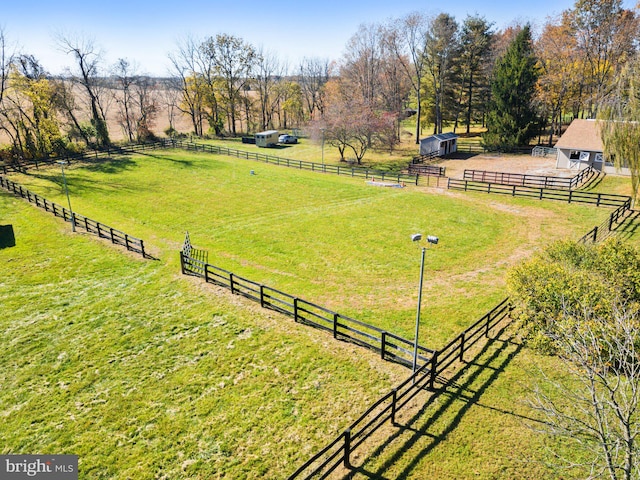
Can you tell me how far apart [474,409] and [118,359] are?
11.4m

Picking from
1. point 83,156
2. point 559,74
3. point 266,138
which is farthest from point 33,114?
point 559,74

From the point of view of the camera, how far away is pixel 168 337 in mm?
14758

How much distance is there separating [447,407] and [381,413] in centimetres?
231

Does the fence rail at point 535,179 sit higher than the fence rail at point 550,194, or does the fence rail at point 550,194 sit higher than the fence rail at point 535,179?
the fence rail at point 535,179

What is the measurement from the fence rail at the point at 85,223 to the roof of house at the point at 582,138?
39.1 meters

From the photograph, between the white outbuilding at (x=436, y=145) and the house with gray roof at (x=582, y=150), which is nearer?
the house with gray roof at (x=582, y=150)

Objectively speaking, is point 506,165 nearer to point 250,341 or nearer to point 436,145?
point 436,145

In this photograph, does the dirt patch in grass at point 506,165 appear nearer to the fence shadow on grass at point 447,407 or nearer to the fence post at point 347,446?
the fence shadow on grass at point 447,407

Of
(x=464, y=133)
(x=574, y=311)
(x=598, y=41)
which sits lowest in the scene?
(x=574, y=311)

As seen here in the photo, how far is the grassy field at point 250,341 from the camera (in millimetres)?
9836

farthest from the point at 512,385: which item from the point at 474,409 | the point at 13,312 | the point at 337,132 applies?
the point at 337,132

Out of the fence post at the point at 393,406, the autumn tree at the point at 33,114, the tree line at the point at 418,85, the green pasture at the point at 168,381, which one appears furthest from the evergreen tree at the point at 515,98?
the autumn tree at the point at 33,114

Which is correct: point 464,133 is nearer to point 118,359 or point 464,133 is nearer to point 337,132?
point 337,132

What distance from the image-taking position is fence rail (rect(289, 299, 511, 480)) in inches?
351
